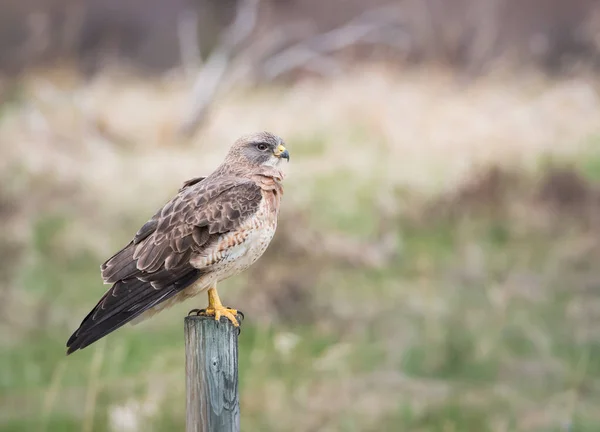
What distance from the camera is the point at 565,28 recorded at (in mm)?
14734

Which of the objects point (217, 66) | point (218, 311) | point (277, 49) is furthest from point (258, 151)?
point (277, 49)

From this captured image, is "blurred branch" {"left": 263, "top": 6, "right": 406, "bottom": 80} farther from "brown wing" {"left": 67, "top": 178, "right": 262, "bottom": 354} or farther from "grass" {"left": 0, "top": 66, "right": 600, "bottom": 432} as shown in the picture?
"brown wing" {"left": 67, "top": 178, "right": 262, "bottom": 354}

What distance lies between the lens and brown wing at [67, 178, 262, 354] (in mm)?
3906

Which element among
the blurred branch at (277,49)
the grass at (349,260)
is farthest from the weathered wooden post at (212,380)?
the blurred branch at (277,49)

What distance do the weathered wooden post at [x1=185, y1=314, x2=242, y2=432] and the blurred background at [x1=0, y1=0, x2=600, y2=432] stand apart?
873 mm

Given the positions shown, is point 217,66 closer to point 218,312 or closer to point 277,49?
point 277,49

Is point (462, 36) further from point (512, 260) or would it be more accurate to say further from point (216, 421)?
point (216, 421)

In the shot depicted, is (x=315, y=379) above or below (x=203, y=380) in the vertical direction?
above

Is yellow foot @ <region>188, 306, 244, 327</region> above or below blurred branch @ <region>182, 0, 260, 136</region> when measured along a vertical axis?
below

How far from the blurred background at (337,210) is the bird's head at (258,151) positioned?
89 centimetres

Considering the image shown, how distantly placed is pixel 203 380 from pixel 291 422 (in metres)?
3.07

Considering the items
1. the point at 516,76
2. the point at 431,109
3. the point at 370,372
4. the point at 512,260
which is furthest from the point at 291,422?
the point at 516,76

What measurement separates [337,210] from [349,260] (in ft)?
3.28

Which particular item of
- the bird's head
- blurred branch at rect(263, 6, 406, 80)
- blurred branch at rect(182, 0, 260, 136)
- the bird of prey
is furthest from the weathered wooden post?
blurred branch at rect(263, 6, 406, 80)
